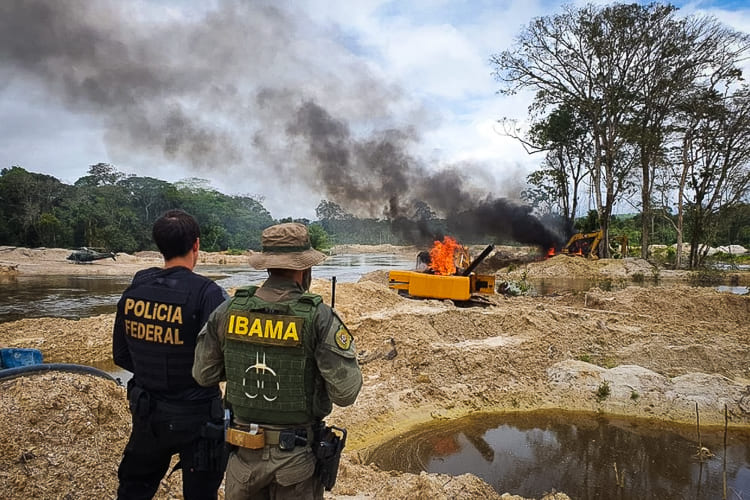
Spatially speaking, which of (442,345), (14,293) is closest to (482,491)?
(442,345)

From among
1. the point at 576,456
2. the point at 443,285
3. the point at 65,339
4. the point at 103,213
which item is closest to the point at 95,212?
the point at 103,213

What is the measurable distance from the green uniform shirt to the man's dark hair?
50 cm

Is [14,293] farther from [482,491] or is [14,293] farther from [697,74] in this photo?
[697,74]

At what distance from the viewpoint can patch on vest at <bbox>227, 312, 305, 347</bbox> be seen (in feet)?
6.40

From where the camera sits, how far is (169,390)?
7.63 feet

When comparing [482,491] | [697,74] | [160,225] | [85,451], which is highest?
[697,74]

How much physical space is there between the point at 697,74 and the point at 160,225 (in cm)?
2793

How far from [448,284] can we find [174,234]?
946 cm

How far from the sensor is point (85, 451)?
10.3 ft

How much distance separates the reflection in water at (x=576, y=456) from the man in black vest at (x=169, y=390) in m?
2.81

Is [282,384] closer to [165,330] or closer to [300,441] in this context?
[300,441]

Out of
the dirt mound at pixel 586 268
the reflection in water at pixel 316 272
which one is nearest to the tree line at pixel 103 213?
the reflection in water at pixel 316 272

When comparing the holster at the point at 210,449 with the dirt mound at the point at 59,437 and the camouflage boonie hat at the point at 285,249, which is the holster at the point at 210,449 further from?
the dirt mound at the point at 59,437

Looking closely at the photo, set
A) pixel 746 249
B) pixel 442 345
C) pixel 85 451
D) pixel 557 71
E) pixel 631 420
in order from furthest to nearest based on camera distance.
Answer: pixel 746 249, pixel 557 71, pixel 442 345, pixel 631 420, pixel 85 451
